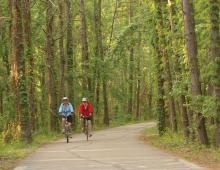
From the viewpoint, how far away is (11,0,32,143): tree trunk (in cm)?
2109

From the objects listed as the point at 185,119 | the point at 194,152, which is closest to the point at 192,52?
the point at 194,152

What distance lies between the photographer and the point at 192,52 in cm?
1714

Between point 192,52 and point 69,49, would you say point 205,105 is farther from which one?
point 69,49

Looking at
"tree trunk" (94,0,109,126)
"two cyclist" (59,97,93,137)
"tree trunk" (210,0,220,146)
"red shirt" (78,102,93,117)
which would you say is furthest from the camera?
"tree trunk" (94,0,109,126)

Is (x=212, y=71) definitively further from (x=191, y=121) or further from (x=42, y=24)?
(x=42, y=24)

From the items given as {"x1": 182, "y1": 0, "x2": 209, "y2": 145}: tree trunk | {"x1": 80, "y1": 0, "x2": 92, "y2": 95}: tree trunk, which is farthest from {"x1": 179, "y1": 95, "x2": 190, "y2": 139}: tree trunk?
{"x1": 80, "y1": 0, "x2": 92, "y2": 95}: tree trunk

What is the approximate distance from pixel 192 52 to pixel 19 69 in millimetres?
7475

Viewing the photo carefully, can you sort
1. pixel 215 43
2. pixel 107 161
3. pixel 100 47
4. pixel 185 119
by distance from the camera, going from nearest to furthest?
pixel 107 161 < pixel 215 43 < pixel 185 119 < pixel 100 47

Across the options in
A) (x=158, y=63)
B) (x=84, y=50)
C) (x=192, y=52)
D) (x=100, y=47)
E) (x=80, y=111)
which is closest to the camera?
(x=192, y=52)

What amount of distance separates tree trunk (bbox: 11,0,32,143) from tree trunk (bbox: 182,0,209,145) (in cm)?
720

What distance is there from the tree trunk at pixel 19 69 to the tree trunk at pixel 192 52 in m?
7.20

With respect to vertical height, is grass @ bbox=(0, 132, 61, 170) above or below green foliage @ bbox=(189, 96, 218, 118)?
below

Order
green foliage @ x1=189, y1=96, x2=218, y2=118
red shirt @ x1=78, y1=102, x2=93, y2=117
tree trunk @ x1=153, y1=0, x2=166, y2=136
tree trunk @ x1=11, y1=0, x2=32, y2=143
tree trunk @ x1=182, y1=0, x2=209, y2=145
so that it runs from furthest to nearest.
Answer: red shirt @ x1=78, y1=102, x2=93, y2=117, tree trunk @ x1=153, y1=0, x2=166, y2=136, tree trunk @ x1=11, y1=0, x2=32, y2=143, tree trunk @ x1=182, y1=0, x2=209, y2=145, green foliage @ x1=189, y1=96, x2=218, y2=118

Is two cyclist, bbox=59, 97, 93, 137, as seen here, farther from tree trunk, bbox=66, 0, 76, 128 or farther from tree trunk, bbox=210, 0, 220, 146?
tree trunk, bbox=66, 0, 76, 128
